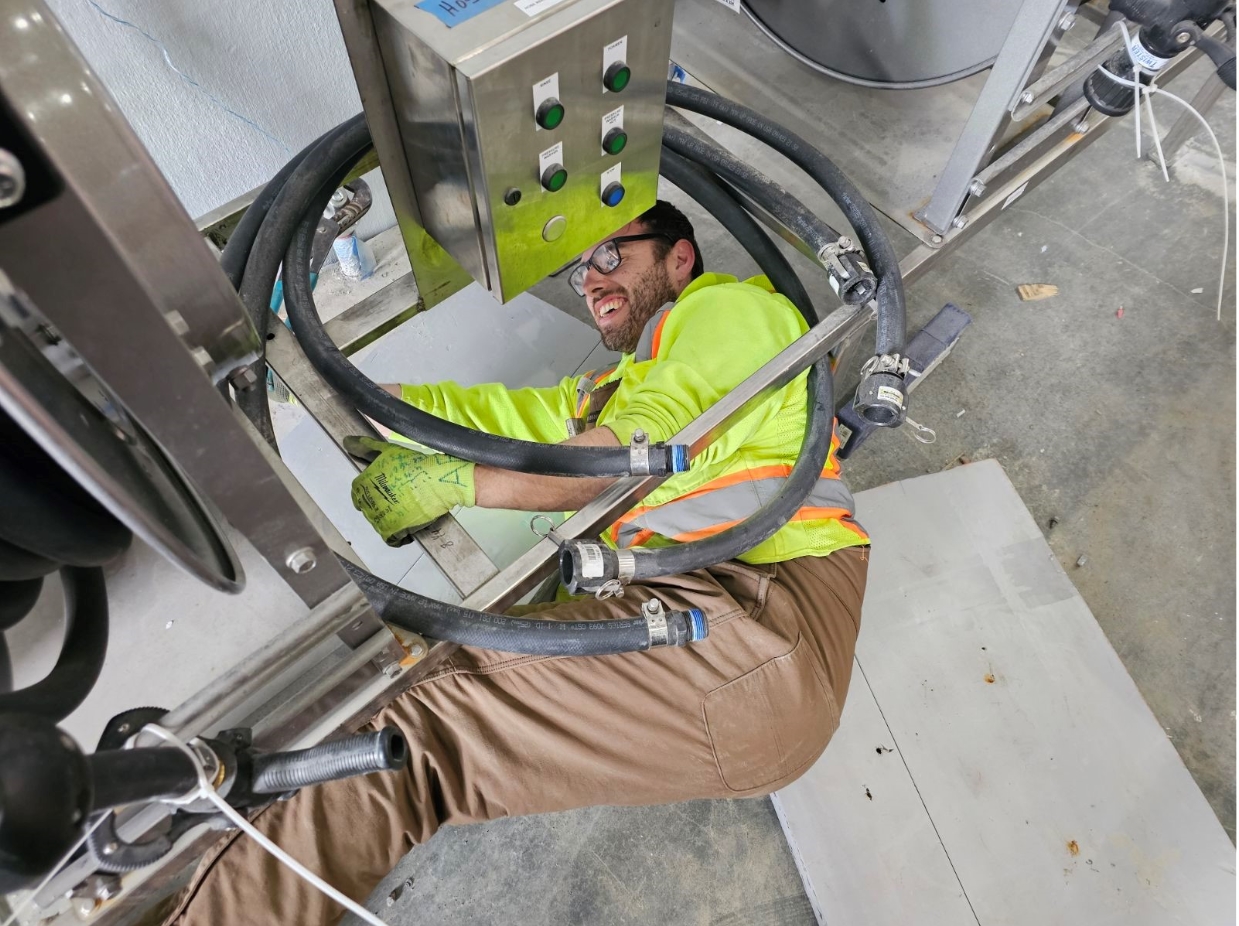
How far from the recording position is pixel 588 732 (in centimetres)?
97

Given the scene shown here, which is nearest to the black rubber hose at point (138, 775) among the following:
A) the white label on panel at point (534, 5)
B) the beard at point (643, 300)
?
the white label on panel at point (534, 5)

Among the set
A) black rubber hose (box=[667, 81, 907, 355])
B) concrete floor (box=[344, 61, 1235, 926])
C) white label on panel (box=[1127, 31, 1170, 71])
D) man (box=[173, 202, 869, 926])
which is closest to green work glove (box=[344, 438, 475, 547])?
man (box=[173, 202, 869, 926])

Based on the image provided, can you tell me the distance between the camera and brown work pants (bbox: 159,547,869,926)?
3.04 feet

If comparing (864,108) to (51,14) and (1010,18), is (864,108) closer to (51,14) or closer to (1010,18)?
(1010,18)

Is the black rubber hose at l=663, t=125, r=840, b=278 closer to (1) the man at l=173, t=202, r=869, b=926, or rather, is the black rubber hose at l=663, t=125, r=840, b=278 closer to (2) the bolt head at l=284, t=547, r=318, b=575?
(1) the man at l=173, t=202, r=869, b=926

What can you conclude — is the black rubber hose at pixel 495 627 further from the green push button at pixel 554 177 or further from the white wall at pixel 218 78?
the white wall at pixel 218 78

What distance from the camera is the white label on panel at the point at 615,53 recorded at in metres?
0.77

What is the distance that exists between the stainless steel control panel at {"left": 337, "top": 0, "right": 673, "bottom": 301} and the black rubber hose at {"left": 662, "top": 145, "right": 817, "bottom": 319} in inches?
7.0

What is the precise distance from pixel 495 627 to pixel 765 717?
1.39ft

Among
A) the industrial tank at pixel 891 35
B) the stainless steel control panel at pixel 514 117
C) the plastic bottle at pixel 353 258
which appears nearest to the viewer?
the stainless steel control panel at pixel 514 117

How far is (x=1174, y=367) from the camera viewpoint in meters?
1.76

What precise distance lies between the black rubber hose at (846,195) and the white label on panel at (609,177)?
1.09ft

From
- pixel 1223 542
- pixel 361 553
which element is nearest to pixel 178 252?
pixel 361 553

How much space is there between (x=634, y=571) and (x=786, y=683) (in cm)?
32
